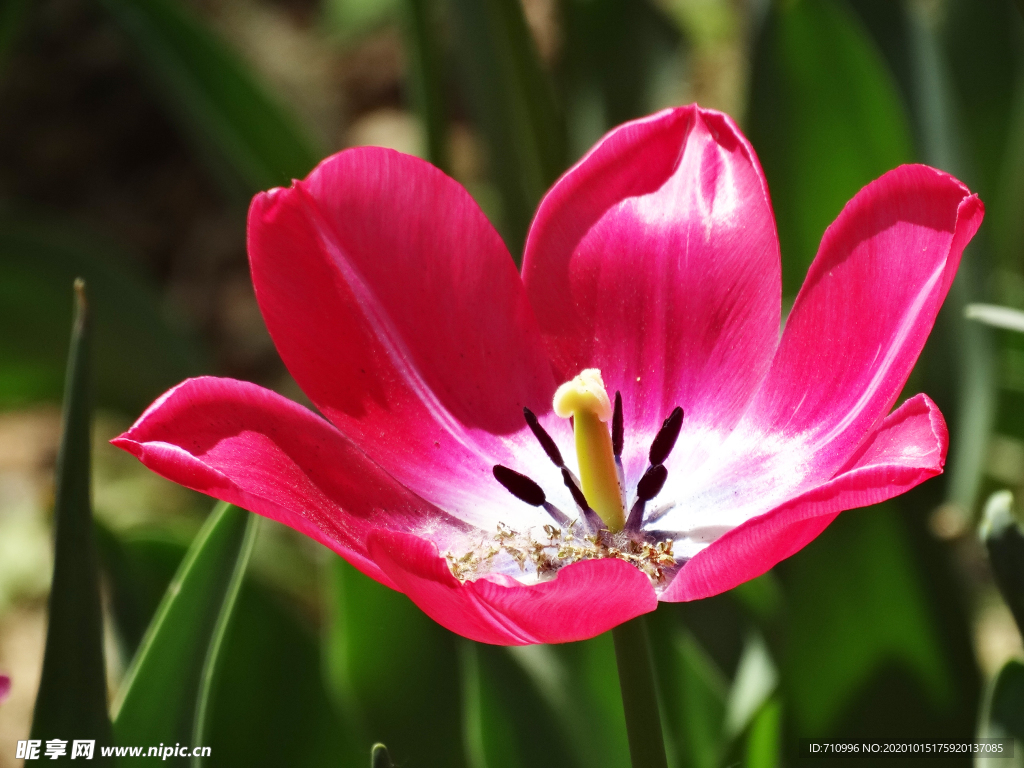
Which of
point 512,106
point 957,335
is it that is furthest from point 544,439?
point 957,335

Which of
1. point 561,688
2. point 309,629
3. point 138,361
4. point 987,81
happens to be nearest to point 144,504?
point 138,361

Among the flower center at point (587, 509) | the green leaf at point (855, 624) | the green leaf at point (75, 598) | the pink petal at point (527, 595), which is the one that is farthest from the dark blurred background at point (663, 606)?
the pink petal at point (527, 595)

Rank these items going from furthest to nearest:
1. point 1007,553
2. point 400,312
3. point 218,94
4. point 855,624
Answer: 1. point 218,94
2. point 855,624
3. point 400,312
4. point 1007,553

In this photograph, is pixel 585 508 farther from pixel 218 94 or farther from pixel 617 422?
pixel 218 94

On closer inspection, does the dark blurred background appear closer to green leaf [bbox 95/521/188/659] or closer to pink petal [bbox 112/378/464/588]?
green leaf [bbox 95/521/188/659]

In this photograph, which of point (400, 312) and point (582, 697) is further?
point (582, 697)

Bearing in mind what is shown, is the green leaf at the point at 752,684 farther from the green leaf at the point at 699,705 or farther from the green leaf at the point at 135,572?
the green leaf at the point at 135,572

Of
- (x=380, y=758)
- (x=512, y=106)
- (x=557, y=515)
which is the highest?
(x=512, y=106)
